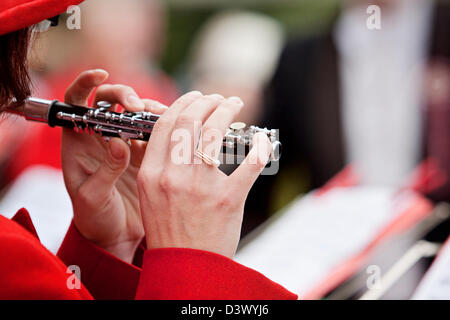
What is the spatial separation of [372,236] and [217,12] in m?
3.32

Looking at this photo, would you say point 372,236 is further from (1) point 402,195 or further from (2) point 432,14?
(2) point 432,14

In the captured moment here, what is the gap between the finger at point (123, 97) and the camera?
70 centimetres

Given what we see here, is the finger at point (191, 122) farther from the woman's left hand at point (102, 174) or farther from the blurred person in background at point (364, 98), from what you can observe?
the blurred person in background at point (364, 98)

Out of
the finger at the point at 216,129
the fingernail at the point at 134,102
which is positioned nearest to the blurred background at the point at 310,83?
the fingernail at the point at 134,102

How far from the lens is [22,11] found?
481mm

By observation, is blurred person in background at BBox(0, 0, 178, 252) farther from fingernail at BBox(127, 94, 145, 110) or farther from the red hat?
the red hat

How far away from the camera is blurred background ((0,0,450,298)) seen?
165 centimetres

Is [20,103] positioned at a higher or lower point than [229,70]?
higher

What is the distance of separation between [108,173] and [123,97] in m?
Answer: 0.11

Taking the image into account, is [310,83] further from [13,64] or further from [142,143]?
[13,64]

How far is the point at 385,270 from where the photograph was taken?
73 cm

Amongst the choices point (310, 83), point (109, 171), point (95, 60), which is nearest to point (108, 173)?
point (109, 171)

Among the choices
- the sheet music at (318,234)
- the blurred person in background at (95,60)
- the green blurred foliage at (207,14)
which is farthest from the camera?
the green blurred foliage at (207,14)
